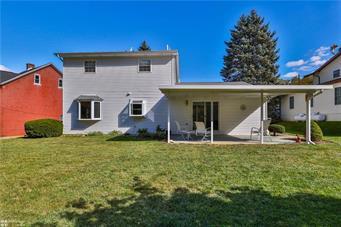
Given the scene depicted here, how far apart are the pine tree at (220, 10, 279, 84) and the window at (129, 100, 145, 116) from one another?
16.6 meters

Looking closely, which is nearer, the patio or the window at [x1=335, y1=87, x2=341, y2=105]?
the patio

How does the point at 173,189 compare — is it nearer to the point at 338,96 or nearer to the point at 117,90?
the point at 117,90

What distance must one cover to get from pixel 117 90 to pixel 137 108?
1.81 meters

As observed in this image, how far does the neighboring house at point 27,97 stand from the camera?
51.7 ft

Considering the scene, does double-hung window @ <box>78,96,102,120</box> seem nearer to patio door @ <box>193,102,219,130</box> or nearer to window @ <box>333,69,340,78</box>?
patio door @ <box>193,102,219,130</box>

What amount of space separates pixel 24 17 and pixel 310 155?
16.0 meters

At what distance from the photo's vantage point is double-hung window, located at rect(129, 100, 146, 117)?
533 inches

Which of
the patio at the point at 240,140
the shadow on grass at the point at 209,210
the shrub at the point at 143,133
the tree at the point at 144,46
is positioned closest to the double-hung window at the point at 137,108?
the shrub at the point at 143,133

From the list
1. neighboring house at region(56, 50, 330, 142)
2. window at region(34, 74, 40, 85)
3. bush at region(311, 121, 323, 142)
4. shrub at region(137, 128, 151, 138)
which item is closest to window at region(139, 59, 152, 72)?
neighboring house at region(56, 50, 330, 142)

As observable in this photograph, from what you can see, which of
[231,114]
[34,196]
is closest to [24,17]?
[34,196]

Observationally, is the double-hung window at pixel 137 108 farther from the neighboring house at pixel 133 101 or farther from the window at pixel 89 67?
the window at pixel 89 67

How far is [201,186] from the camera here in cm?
434

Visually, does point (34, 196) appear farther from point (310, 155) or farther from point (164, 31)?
point (164, 31)

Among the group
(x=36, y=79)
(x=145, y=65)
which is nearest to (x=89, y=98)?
(x=145, y=65)
